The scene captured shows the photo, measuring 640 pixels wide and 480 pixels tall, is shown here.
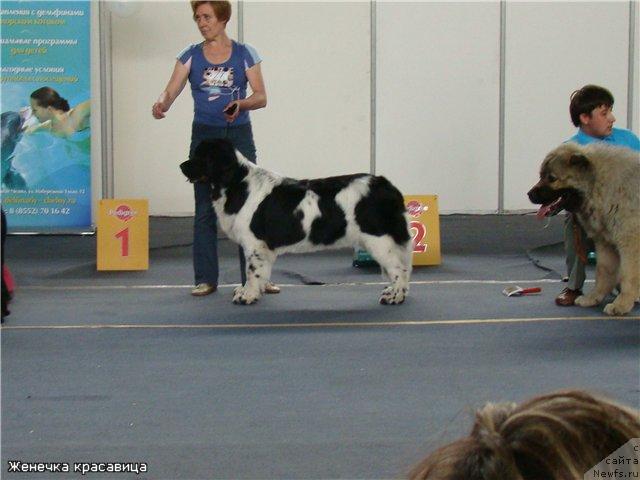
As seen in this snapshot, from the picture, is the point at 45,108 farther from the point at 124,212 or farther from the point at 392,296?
the point at 392,296

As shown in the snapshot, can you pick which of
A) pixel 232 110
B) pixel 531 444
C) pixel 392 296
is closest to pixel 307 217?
pixel 392 296

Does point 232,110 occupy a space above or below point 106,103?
→ below

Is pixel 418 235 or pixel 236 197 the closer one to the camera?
pixel 236 197

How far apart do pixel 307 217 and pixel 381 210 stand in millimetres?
411

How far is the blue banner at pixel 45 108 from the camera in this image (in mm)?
8758

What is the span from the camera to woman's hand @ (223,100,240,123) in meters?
5.81

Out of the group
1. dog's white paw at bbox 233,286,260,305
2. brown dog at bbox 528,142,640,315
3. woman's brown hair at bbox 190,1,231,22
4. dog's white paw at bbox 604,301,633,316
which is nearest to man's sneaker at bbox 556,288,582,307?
brown dog at bbox 528,142,640,315

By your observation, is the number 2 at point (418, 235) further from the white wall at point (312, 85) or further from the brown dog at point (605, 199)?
the white wall at point (312, 85)

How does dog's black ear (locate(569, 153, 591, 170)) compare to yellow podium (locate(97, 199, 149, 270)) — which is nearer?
dog's black ear (locate(569, 153, 591, 170))

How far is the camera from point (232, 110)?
5.84 meters

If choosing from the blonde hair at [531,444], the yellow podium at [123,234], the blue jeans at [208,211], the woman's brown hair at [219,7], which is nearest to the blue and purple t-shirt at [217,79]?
the blue jeans at [208,211]

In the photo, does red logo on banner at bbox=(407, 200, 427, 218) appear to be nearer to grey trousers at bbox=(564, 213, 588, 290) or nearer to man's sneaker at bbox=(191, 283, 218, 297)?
grey trousers at bbox=(564, 213, 588, 290)

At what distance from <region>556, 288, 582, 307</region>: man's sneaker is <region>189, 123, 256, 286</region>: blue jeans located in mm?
1814

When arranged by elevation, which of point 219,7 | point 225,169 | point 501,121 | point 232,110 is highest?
point 219,7
